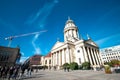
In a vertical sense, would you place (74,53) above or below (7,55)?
above

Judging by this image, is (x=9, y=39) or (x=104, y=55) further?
(x=104, y=55)

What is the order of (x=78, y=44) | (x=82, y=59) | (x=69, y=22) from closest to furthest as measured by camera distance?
(x=82, y=59) → (x=78, y=44) → (x=69, y=22)

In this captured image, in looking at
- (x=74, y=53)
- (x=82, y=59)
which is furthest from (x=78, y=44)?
(x=82, y=59)

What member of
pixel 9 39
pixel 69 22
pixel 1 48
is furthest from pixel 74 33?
pixel 9 39

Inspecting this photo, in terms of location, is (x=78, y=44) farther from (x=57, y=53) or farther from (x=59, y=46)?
(x=57, y=53)

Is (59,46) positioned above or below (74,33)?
below

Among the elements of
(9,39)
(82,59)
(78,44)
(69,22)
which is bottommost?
(82,59)

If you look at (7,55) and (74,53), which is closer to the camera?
(7,55)

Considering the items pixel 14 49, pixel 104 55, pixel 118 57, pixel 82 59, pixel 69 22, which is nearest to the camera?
pixel 14 49

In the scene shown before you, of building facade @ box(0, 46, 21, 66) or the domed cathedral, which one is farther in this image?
the domed cathedral

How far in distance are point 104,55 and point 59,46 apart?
74.0m

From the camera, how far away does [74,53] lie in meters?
54.0

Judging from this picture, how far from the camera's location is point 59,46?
58.6 meters

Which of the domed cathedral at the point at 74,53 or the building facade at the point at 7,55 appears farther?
the domed cathedral at the point at 74,53
